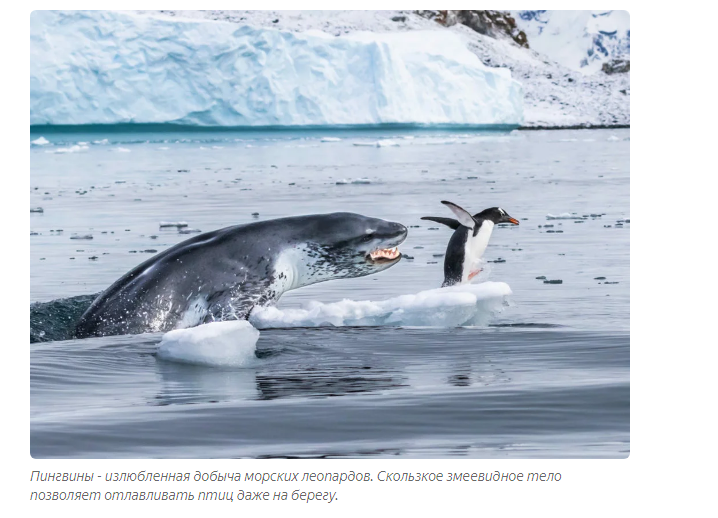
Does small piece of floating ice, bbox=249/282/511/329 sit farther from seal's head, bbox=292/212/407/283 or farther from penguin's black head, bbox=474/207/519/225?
penguin's black head, bbox=474/207/519/225

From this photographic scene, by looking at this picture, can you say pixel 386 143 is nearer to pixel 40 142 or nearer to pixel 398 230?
pixel 40 142

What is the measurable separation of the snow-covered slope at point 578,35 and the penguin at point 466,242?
13.5 meters

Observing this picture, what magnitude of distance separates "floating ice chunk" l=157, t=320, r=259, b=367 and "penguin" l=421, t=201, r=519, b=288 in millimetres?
3514

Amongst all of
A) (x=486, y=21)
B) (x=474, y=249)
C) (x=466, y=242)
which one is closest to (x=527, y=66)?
(x=486, y=21)

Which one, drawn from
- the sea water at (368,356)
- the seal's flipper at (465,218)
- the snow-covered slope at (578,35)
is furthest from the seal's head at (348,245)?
the snow-covered slope at (578,35)

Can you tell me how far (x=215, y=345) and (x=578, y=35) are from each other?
25.2 m

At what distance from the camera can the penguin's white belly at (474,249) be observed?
1044 centimetres

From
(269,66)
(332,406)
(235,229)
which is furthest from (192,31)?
(332,406)

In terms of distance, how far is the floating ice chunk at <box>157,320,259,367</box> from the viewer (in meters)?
6.74

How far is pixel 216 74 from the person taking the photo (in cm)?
3173

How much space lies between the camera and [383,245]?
339 inches

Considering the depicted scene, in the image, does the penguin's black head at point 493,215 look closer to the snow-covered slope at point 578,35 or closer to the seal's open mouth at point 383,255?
the seal's open mouth at point 383,255
